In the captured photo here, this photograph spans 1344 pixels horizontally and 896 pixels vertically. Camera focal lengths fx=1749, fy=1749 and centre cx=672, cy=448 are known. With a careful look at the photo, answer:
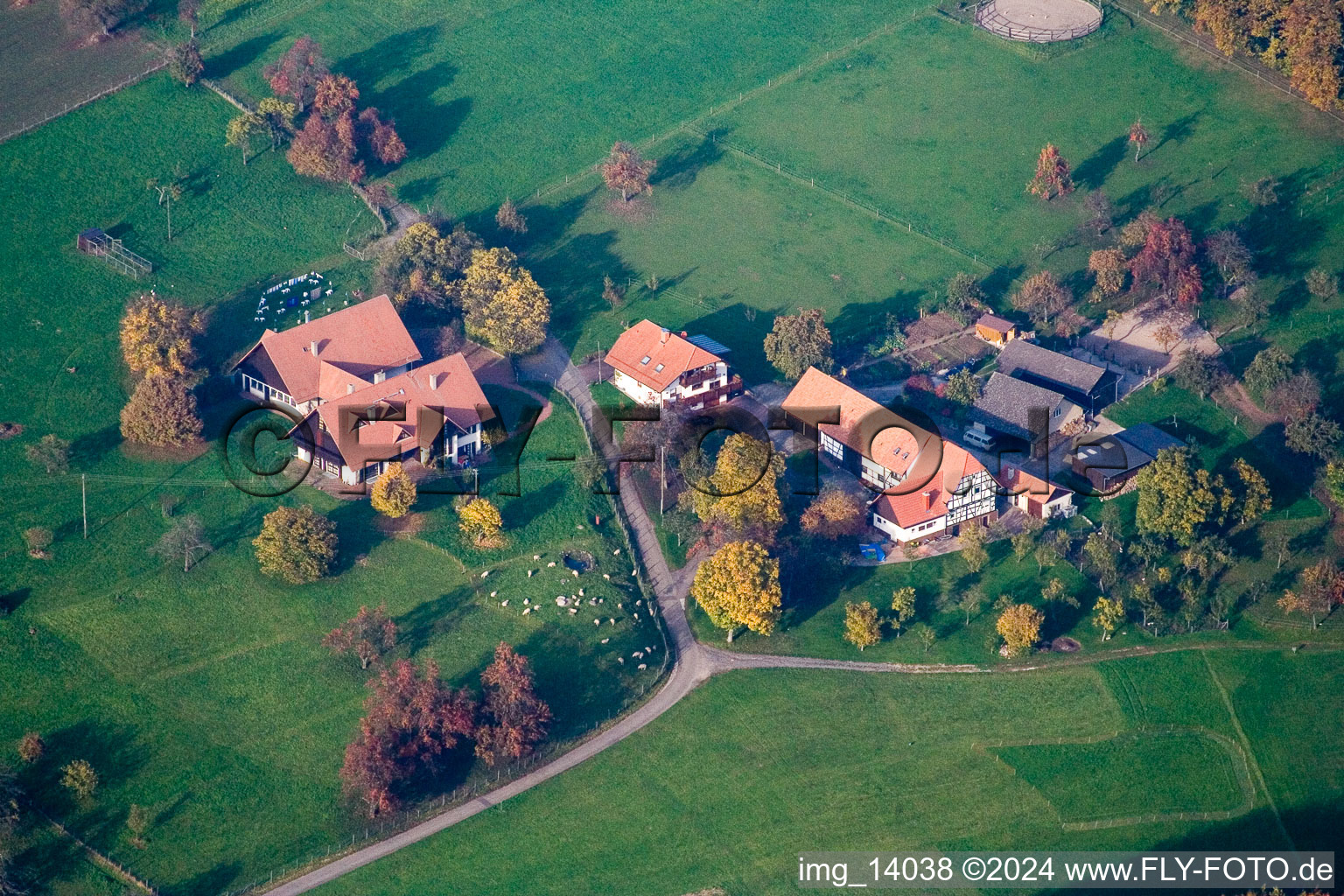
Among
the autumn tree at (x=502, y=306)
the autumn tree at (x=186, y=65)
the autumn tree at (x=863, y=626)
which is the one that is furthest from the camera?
the autumn tree at (x=186, y=65)

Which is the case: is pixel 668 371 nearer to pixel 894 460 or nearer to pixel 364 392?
pixel 894 460

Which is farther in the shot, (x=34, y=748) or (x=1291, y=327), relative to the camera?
(x=1291, y=327)

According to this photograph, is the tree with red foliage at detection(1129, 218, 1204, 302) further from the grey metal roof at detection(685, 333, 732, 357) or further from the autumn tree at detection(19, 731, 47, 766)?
the autumn tree at detection(19, 731, 47, 766)

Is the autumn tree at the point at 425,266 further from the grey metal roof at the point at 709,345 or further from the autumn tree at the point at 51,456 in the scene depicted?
the autumn tree at the point at 51,456

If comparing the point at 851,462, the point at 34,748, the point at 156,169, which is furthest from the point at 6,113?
the point at 851,462

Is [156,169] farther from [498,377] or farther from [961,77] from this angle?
[961,77]

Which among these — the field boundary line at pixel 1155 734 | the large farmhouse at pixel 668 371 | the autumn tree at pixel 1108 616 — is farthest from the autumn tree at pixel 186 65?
the field boundary line at pixel 1155 734
